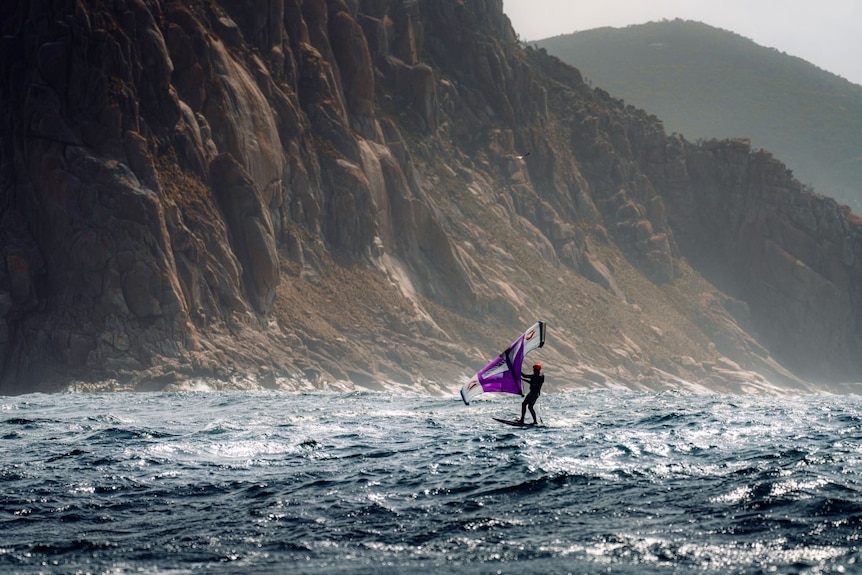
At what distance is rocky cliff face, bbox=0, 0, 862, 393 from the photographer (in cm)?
7869

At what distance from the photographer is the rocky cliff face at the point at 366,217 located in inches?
3098

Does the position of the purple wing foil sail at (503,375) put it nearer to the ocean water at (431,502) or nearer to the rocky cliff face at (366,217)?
the ocean water at (431,502)

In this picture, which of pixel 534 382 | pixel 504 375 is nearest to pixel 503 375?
pixel 504 375

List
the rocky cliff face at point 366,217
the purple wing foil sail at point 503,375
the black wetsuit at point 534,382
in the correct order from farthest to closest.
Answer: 1. the rocky cliff face at point 366,217
2. the black wetsuit at point 534,382
3. the purple wing foil sail at point 503,375

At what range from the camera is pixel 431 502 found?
18328 mm

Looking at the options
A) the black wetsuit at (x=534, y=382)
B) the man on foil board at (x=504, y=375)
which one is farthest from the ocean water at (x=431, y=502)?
the man on foil board at (x=504, y=375)

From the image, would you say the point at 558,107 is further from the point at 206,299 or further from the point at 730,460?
the point at 730,460

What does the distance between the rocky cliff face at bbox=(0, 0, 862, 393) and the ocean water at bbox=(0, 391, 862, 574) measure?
5104 cm

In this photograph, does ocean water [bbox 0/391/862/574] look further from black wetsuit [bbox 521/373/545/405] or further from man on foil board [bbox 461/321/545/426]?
man on foil board [bbox 461/321/545/426]

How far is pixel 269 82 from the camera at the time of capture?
10506cm

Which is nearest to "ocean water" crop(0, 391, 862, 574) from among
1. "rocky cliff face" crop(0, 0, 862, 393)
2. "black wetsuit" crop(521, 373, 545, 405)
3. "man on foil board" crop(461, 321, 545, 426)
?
"black wetsuit" crop(521, 373, 545, 405)

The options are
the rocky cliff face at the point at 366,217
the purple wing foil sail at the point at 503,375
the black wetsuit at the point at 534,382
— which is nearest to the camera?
the purple wing foil sail at the point at 503,375

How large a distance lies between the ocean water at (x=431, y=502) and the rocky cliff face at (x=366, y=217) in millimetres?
51037

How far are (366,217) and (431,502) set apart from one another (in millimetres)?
89805
